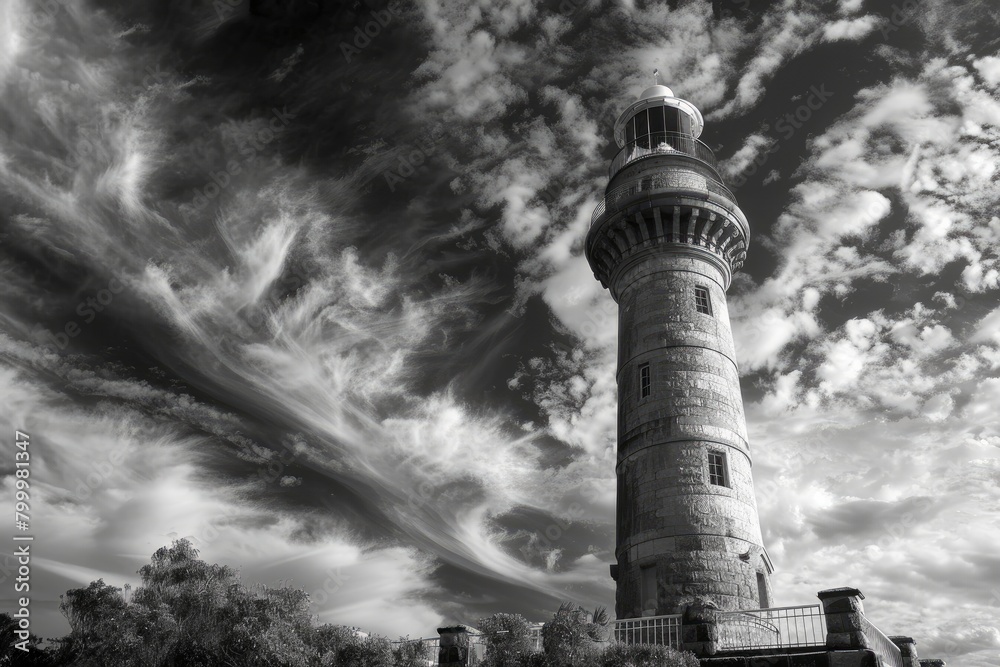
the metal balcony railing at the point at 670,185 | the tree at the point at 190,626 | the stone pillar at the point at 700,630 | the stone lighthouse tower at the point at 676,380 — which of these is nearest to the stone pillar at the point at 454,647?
Result: the tree at the point at 190,626

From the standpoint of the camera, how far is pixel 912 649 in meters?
19.5

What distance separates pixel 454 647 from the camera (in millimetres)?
17469

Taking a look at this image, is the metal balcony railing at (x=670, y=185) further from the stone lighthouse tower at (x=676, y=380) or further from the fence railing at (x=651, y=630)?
the fence railing at (x=651, y=630)

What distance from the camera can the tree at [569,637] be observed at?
12992 millimetres

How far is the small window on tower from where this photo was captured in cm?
2389

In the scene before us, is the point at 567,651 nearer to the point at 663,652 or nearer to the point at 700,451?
the point at 663,652

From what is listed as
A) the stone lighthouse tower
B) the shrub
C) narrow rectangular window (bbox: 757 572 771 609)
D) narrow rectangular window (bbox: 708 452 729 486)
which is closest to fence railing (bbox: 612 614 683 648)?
the stone lighthouse tower

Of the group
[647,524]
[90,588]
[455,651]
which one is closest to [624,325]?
[647,524]

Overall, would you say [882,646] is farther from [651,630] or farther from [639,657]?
[639,657]

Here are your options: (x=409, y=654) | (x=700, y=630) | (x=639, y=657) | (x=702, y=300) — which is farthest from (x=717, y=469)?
(x=409, y=654)

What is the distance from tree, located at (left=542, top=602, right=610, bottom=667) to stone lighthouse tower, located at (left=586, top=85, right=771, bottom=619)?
4208mm

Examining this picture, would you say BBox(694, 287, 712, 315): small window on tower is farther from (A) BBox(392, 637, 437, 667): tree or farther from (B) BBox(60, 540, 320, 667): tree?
(B) BBox(60, 540, 320, 667): tree

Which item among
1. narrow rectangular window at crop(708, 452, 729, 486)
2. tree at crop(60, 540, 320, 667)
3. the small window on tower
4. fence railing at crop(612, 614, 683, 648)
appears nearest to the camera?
tree at crop(60, 540, 320, 667)

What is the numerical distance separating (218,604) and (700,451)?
44.6ft
